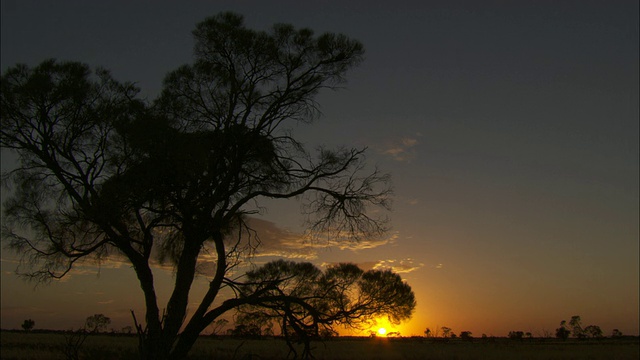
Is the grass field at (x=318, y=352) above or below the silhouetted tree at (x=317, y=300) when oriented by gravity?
below

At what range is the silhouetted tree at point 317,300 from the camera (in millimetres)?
12094

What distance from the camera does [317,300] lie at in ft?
48.6

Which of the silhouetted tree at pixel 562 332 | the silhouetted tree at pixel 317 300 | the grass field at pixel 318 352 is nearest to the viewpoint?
the silhouetted tree at pixel 317 300

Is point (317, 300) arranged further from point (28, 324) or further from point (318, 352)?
point (28, 324)

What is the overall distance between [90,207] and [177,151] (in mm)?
2327

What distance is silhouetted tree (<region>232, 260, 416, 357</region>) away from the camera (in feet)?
39.7

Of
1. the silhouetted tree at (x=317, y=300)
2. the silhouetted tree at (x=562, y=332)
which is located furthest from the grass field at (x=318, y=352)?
the silhouetted tree at (x=562, y=332)

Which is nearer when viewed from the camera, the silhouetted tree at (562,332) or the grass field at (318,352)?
the grass field at (318,352)

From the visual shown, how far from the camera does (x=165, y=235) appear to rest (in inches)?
513

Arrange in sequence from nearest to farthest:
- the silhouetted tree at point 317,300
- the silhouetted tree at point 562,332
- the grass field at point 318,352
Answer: the silhouetted tree at point 317,300, the grass field at point 318,352, the silhouetted tree at point 562,332

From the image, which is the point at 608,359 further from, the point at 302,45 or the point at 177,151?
the point at 177,151

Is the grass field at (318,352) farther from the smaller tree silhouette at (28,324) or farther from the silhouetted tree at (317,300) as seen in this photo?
the smaller tree silhouette at (28,324)

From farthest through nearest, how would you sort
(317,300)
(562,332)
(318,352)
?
(562,332)
(318,352)
(317,300)

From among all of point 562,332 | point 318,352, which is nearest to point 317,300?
point 318,352
